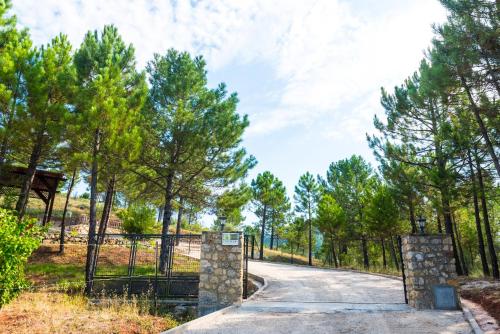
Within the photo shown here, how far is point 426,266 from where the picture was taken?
7.49 m

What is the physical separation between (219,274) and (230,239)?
0.96m

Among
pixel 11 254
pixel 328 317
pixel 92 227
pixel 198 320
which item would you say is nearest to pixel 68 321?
pixel 11 254

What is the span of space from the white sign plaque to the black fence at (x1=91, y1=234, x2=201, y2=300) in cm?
127

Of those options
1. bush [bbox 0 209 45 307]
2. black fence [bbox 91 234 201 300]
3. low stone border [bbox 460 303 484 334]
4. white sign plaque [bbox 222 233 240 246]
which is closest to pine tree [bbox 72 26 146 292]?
black fence [bbox 91 234 201 300]

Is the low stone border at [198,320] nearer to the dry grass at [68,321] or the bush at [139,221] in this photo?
the dry grass at [68,321]

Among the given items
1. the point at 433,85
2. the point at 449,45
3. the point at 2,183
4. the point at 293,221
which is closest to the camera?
the point at 449,45

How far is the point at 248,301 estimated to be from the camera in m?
8.43

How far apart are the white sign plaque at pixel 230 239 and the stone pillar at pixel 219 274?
55 mm

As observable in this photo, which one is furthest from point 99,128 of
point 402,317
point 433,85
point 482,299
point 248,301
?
point 482,299

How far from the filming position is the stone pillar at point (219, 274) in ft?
26.3

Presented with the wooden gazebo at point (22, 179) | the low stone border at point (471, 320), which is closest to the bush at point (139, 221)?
A: the wooden gazebo at point (22, 179)

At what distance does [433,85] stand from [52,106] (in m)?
14.4

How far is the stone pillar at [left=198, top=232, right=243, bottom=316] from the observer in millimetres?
8016

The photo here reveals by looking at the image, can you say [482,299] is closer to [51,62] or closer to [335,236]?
[51,62]
